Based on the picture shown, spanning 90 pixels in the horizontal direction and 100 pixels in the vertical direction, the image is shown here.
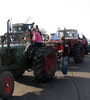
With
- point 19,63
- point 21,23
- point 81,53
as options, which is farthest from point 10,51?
point 21,23

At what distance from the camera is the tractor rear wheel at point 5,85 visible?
442 cm

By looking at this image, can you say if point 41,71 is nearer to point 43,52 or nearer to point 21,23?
point 43,52

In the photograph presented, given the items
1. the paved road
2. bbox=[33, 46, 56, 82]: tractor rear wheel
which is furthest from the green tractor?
the paved road

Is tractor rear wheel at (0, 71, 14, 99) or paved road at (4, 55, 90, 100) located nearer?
tractor rear wheel at (0, 71, 14, 99)

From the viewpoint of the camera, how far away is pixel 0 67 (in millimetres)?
5148

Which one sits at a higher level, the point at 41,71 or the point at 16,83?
the point at 41,71

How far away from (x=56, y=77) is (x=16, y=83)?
158 cm

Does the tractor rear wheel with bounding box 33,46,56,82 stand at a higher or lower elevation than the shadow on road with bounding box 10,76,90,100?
higher

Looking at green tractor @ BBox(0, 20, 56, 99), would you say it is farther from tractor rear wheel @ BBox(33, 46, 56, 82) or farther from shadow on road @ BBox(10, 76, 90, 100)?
shadow on road @ BBox(10, 76, 90, 100)

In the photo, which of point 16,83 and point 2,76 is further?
point 16,83

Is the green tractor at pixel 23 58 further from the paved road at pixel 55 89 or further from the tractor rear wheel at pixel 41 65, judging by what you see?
the paved road at pixel 55 89

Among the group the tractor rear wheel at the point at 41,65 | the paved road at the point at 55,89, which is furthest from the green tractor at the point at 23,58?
the paved road at the point at 55,89

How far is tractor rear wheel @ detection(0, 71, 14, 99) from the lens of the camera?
14.5 ft

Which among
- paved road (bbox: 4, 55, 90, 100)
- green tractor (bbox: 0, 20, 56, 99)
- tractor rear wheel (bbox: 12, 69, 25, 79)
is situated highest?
green tractor (bbox: 0, 20, 56, 99)
